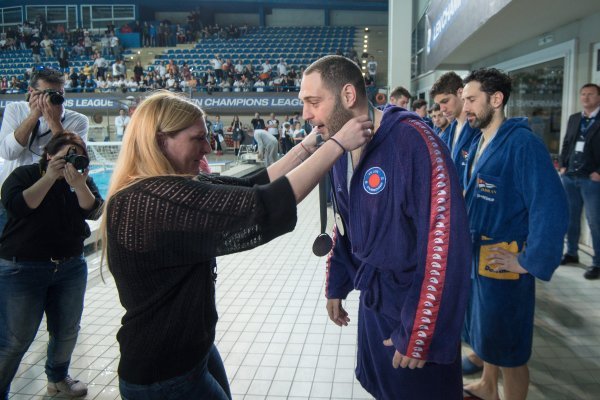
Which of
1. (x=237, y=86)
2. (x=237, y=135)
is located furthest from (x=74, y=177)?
(x=237, y=86)

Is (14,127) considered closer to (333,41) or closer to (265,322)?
(265,322)

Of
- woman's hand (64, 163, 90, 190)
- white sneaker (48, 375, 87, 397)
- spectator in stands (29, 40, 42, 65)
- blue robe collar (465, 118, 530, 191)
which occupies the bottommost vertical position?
white sneaker (48, 375, 87, 397)

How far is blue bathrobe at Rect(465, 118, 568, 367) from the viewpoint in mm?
1915

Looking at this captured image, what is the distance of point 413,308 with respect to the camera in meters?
1.39

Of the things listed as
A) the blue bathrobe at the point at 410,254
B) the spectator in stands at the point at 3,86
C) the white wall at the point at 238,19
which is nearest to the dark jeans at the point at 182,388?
the blue bathrobe at the point at 410,254

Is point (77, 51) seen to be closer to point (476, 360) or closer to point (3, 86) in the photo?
point (3, 86)

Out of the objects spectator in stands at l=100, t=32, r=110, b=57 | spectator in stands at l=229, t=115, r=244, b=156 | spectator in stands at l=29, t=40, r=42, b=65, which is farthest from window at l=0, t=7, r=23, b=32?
spectator in stands at l=229, t=115, r=244, b=156

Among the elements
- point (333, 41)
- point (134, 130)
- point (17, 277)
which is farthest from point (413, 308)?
point (333, 41)

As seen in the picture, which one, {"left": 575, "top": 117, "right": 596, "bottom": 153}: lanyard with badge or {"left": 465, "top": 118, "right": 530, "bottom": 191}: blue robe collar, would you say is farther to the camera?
{"left": 575, "top": 117, "right": 596, "bottom": 153}: lanyard with badge

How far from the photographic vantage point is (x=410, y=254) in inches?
57.9

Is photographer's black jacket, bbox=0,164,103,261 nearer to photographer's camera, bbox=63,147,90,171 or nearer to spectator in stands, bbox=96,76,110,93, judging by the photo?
photographer's camera, bbox=63,147,90,171

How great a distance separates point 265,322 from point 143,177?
260cm

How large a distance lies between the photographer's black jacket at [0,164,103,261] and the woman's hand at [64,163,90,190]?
0.18 m

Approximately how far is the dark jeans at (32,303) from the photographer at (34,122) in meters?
0.41
